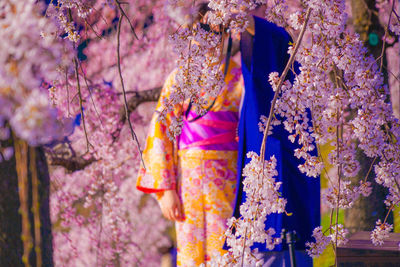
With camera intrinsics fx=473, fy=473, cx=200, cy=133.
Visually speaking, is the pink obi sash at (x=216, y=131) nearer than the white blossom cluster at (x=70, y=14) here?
No

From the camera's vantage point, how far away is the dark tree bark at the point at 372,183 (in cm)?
260

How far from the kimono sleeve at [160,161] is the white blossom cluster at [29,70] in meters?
0.66

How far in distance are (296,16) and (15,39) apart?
908 millimetres

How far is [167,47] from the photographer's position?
155 inches

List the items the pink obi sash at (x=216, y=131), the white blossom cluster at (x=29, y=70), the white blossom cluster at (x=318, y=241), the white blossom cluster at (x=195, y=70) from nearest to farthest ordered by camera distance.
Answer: the white blossom cluster at (x=29, y=70)
the white blossom cluster at (x=195, y=70)
the white blossom cluster at (x=318, y=241)
the pink obi sash at (x=216, y=131)

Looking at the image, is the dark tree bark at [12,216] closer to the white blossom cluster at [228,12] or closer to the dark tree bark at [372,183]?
the white blossom cluster at [228,12]

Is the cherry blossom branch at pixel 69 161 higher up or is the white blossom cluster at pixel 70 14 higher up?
the white blossom cluster at pixel 70 14

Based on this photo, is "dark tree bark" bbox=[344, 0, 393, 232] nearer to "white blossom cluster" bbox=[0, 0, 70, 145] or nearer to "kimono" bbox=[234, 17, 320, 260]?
"kimono" bbox=[234, 17, 320, 260]

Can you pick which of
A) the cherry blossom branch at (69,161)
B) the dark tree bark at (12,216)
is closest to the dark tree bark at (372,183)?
the dark tree bark at (12,216)

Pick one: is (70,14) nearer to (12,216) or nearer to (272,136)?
(272,136)

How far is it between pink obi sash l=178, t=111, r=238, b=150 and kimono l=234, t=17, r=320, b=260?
14cm

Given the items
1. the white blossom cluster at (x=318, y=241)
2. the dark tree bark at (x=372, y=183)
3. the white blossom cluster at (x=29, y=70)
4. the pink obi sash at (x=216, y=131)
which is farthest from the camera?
the dark tree bark at (x=372, y=183)

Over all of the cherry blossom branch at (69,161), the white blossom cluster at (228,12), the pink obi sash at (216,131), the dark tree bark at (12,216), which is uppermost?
the white blossom cluster at (228,12)

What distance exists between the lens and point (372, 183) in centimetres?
264
